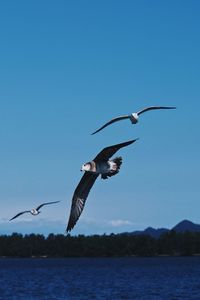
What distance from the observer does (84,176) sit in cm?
2303

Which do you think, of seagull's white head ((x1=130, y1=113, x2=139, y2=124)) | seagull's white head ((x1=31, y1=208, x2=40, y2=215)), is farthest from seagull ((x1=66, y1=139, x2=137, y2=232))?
seagull's white head ((x1=31, y1=208, x2=40, y2=215))

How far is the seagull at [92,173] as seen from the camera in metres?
21.2

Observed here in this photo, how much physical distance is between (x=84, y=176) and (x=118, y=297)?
9535 centimetres

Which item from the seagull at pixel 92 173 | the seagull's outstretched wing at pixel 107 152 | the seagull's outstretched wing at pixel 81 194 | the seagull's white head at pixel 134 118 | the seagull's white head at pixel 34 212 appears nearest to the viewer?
the seagull's white head at pixel 134 118


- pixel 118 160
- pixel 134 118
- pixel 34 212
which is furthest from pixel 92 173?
pixel 34 212

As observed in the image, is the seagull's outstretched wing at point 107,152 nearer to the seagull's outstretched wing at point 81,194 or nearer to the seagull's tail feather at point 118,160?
the seagull's tail feather at point 118,160

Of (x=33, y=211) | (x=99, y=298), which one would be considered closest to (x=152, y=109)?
(x=33, y=211)

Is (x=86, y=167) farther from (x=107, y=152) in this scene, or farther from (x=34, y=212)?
(x=34, y=212)

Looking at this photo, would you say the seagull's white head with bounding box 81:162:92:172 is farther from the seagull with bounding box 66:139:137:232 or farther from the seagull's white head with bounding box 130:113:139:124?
the seagull's white head with bounding box 130:113:139:124

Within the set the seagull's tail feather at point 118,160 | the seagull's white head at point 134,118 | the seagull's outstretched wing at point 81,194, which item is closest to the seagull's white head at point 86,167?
the seagull's tail feather at point 118,160

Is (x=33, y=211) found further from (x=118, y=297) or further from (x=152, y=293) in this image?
(x=152, y=293)

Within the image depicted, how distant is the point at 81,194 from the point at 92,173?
901 millimetres

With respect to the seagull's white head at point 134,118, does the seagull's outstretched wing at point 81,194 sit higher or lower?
lower

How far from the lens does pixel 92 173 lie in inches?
876
